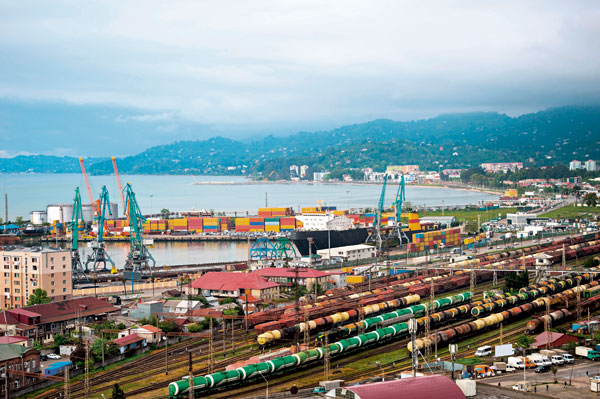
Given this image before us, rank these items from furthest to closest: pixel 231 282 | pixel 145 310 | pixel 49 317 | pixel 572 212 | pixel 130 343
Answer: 1. pixel 572 212
2. pixel 231 282
3. pixel 145 310
4. pixel 49 317
5. pixel 130 343

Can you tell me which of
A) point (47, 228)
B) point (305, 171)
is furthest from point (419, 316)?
point (305, 171)

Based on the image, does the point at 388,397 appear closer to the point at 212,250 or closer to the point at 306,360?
the point at 306,360

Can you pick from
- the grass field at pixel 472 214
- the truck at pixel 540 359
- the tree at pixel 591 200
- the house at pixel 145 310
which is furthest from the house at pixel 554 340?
the tree at pixel 591 200

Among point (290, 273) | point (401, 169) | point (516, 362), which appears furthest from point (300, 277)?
point (401, 169)

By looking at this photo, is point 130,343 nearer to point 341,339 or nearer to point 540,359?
point 341,339

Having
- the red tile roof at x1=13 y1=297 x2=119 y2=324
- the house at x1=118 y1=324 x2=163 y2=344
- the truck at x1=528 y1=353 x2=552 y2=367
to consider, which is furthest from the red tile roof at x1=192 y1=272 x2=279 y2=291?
the truck at x1=528 y1=353 x2=552 y2=367

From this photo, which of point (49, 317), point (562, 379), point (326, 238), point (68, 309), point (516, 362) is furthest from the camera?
point (326, 238)
